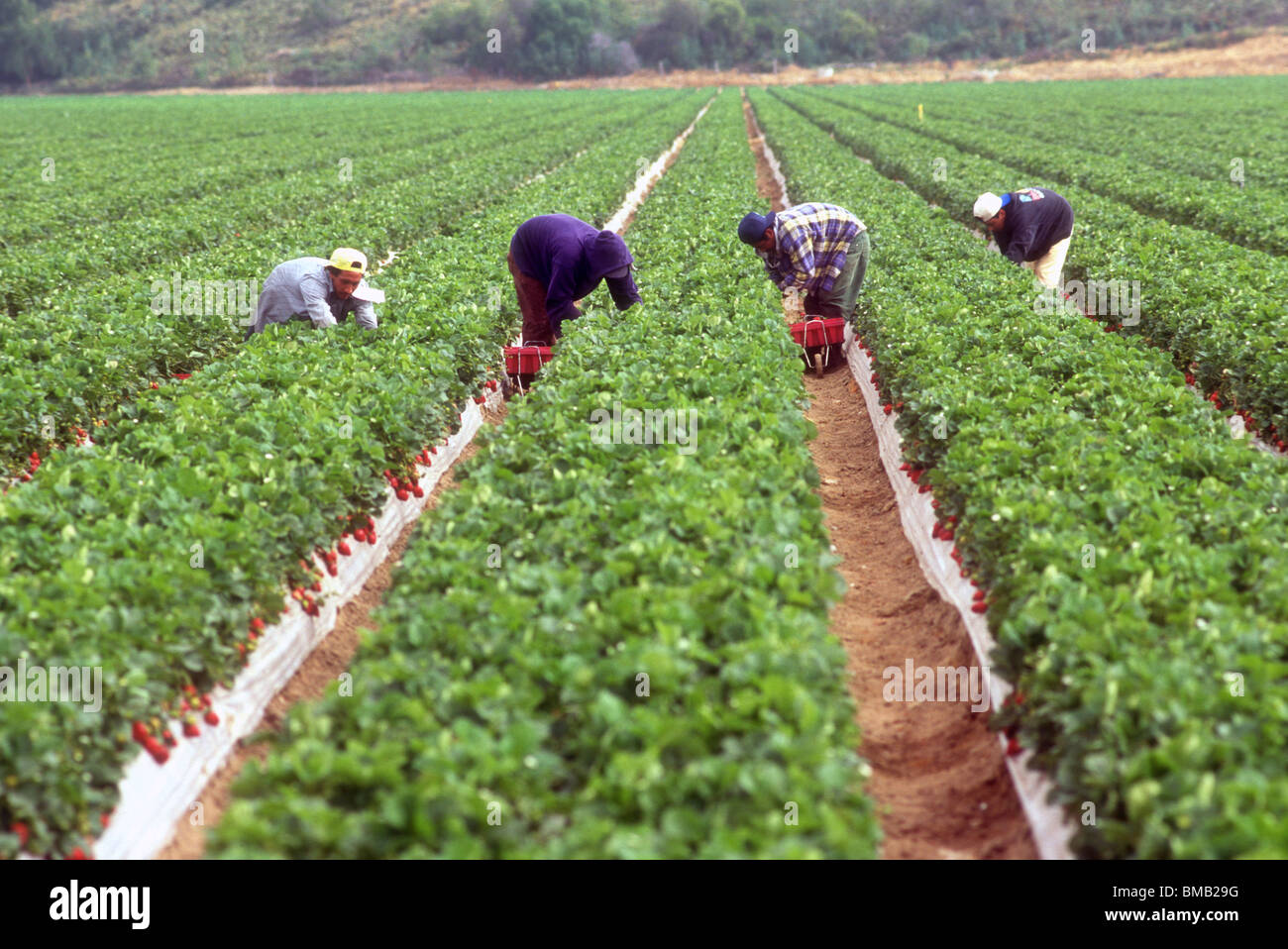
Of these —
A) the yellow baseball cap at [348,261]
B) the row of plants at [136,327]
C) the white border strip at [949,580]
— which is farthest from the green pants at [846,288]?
the row of plants at [136,327]

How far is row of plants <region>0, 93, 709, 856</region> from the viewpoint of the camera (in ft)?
12.8

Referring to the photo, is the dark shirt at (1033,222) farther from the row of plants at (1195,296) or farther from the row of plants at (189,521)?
the row of plants at (189,521)

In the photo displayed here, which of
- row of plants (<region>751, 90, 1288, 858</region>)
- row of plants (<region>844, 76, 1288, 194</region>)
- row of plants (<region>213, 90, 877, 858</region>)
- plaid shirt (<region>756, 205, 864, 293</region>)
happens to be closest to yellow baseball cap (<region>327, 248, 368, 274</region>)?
row of plants (<region>213, 90, 877, 858</region>)

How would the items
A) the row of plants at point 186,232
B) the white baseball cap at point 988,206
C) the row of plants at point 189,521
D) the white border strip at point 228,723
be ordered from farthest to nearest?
the row of plants at point 186,232
the white baseball cap at point 988,206
the white border strip at point 228,723
the row of plants at point 189,521

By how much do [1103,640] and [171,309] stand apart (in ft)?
32.5

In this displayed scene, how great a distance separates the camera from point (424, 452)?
779 centimetres

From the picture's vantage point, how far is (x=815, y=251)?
9969 millimetres

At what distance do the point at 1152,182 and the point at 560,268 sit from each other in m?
14.5

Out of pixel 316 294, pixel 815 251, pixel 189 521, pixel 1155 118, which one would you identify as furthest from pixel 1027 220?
pixel 1155 118

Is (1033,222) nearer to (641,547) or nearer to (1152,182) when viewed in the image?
(641,547)

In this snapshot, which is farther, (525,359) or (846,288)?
(846,288)

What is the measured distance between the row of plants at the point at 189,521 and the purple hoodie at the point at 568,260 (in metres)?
0.75

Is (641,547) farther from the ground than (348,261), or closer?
closer

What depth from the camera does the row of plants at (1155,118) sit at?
2219 cm
